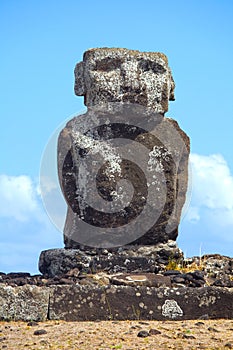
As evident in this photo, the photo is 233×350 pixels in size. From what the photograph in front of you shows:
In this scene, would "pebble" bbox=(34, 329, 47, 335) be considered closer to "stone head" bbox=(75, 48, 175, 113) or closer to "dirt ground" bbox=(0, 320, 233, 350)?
"dirt ground" bbox=(0, 320, 233, 350)

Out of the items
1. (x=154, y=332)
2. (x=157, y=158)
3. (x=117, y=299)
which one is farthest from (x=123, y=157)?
(x=154, y=332)

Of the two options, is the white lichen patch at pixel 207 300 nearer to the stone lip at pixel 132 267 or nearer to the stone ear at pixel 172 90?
the stone lip at pixel 132 267

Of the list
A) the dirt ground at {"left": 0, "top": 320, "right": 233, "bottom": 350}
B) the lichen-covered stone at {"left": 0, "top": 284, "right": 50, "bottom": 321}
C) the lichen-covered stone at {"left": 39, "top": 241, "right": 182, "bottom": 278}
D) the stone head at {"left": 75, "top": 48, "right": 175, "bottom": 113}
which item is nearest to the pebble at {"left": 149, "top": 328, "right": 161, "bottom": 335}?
the dirt ground at {"left": 0, "top": 320, "right": 233, "bottom": 350}

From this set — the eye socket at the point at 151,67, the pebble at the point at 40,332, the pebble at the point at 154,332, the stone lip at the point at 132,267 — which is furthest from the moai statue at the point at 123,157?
the pebble at the point at 154,332

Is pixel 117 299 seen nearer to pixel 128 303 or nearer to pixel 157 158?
pixel 128 303

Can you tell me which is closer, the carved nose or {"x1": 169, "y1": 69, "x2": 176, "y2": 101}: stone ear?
the carved nose

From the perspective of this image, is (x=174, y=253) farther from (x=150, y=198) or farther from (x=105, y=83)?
(x=105, y=83)

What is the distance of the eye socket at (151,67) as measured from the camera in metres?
11.9

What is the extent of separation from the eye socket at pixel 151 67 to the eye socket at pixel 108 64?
413mm

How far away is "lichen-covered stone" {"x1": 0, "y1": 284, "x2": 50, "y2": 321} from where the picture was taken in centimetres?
918

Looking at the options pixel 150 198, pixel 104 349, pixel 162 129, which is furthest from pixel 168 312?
pixel 162 129

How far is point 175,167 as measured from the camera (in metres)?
12.0

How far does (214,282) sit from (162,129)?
3190 millimetres

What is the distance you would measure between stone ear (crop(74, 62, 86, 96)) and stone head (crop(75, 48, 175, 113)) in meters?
0.16
